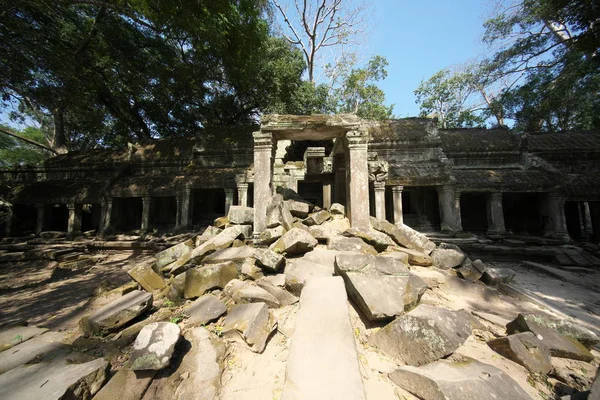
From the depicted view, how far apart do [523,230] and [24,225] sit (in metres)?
25.7

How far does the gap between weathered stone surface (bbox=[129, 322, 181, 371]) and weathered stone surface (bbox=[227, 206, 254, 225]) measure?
269cm

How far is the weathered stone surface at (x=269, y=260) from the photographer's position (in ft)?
9.87

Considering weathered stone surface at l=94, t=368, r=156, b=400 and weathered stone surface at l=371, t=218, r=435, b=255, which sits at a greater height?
weathered stone surface at l=371, t=218, r=435, b=255

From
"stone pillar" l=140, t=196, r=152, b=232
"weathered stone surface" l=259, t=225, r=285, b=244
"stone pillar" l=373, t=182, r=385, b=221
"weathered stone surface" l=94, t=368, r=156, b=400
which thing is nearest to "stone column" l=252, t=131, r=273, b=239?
"weathered stone surface" l=259, t=225, r=285, b=244

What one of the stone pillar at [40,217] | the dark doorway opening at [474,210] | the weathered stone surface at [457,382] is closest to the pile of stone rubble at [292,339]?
the weathered stone surface at [457,382]

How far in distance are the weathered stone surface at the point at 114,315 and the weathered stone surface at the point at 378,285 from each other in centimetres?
238

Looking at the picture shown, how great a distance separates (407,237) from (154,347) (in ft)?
13.2

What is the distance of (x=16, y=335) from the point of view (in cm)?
260

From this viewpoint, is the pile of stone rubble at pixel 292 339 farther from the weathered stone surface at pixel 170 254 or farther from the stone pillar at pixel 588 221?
the stone pillar at pixel 588 221

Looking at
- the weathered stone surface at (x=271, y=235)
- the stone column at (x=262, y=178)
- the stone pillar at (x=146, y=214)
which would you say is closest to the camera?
the weathered stone surface at (x=271, y=235)

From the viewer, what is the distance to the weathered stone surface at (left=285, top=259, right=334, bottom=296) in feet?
8.82

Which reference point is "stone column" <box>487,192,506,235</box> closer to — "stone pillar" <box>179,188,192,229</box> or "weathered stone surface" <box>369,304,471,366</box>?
"weathered stone surface" <box>369,304,471,366</box>

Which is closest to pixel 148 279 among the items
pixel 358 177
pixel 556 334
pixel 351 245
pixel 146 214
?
pixel 351 245

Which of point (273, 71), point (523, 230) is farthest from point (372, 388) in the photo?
point (523, 230)
